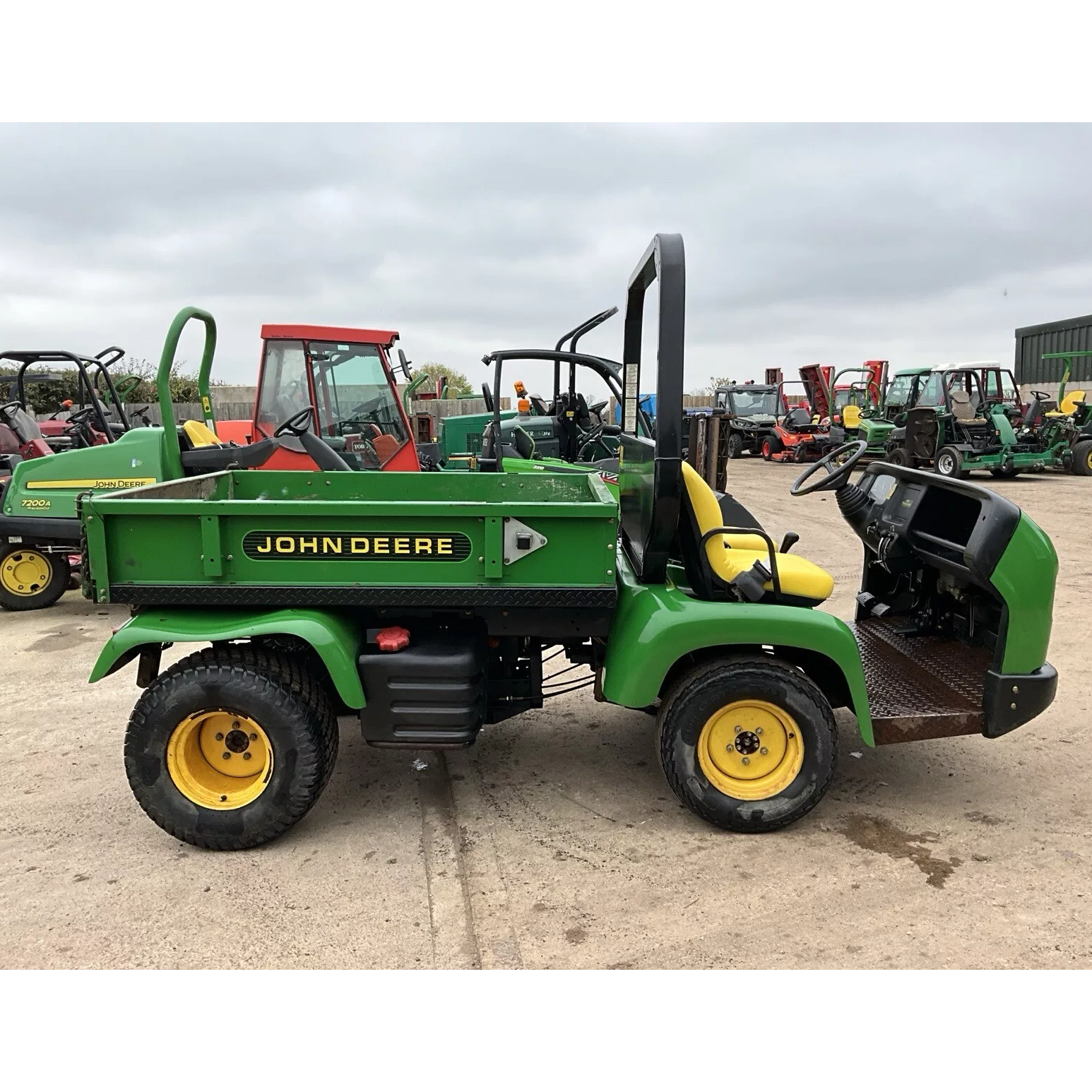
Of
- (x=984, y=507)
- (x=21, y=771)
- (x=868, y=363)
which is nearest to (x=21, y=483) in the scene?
(x=21, y=771)

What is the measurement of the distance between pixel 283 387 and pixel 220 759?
4.82 meters

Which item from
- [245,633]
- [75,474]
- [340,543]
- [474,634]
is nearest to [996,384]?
[75,474]

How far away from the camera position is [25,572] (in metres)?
7.10

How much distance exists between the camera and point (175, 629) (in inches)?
124

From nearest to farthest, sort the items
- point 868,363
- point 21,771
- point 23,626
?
1. point 21,771
2. point 23,626
3. point 868,363

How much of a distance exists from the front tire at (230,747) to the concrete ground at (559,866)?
128mm

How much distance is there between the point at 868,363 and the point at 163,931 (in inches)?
815

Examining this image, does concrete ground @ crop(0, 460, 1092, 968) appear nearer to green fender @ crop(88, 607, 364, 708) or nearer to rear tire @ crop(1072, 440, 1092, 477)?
green fender @ crop(88, 607, 364, 708)

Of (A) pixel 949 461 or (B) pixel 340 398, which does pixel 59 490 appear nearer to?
(B) pixel 340 398

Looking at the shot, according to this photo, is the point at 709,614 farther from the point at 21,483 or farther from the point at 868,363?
the point at 868,363

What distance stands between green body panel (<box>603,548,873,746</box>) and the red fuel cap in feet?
2.64

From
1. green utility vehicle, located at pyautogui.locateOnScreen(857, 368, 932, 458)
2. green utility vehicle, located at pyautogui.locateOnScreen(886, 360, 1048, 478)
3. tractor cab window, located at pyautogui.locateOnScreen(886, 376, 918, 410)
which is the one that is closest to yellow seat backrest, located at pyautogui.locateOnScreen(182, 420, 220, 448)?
green utility vehicle, located at pyautogui.locateOnScreen(886, 360, 1048, 478)

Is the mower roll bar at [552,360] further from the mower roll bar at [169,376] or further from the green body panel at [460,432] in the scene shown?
the green body panel at [460,432]

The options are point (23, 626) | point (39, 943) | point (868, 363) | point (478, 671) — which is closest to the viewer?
point (39, 943)
